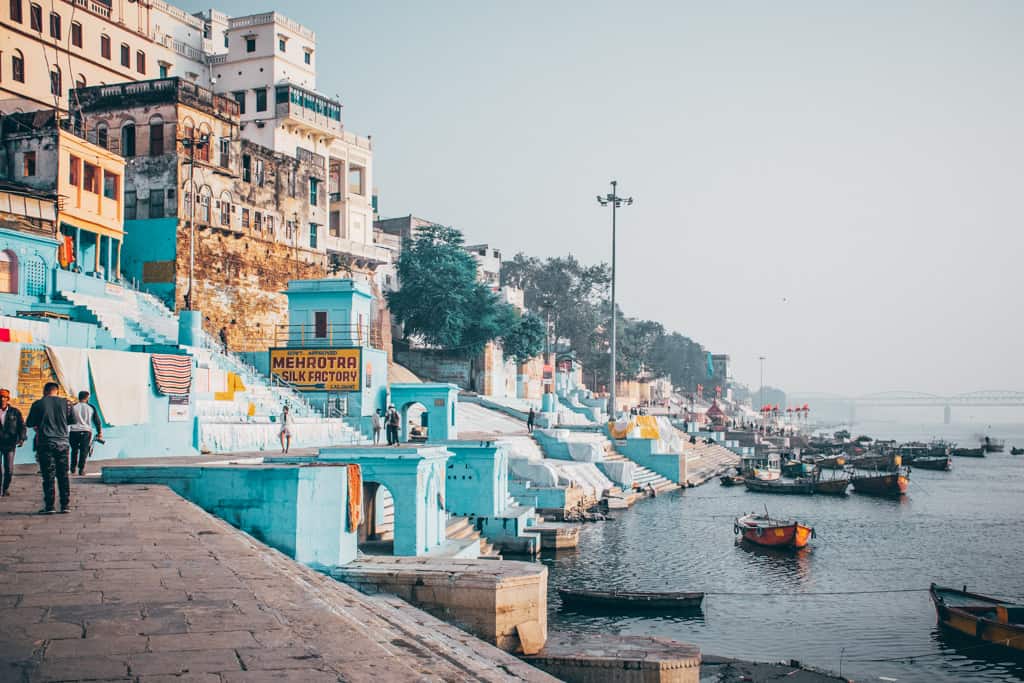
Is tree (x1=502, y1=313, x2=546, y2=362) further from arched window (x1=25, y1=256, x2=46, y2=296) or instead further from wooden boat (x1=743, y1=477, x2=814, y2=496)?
arched window (x1=25, y1=256, x2=46, y2=296)

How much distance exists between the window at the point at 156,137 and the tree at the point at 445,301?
758 inches

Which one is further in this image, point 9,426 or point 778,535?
point 778,535

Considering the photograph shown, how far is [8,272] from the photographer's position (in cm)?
2948

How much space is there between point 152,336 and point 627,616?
64.2 feet

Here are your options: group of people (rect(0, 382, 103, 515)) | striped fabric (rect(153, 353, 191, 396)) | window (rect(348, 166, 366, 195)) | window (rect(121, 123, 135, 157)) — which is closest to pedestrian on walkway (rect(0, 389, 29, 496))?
group of people (rect(0, 382, 103, 515))

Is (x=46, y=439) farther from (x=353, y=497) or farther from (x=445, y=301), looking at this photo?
(x=445, y=301)

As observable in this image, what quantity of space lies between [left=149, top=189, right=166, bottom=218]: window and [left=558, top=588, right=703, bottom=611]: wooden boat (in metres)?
27.7

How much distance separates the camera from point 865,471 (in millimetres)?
70375

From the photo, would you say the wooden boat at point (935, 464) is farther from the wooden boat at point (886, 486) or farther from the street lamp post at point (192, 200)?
the street lamp post at point (192, 200)

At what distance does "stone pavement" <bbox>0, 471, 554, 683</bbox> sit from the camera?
22.0 feet

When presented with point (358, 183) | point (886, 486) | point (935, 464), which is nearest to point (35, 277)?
point (358, 183)

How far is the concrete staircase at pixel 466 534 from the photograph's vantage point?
81.7 feet

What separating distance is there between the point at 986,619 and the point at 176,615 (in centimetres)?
1845

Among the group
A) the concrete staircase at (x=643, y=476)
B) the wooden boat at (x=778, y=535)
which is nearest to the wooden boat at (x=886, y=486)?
the concrete staircase at (x=643, y=476)
